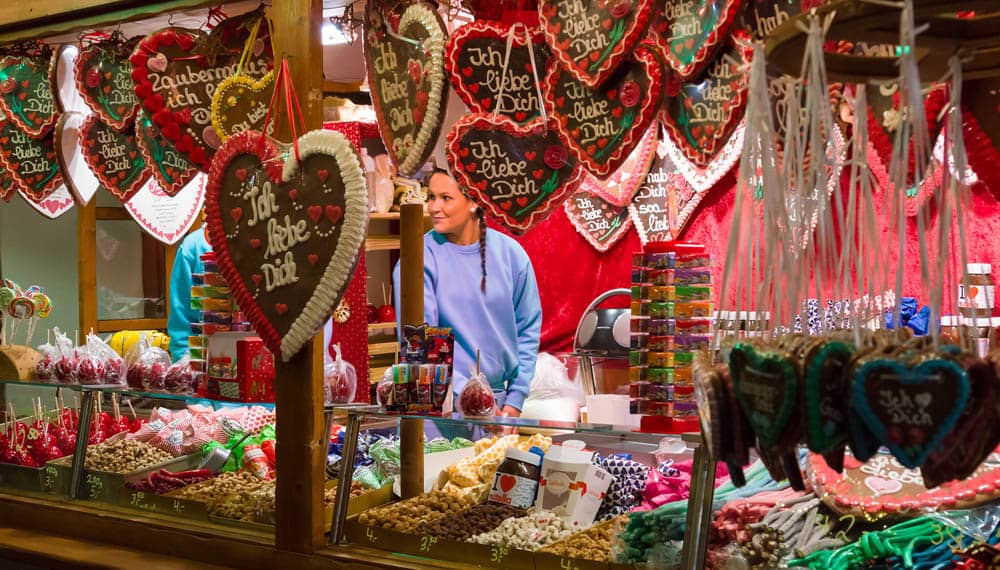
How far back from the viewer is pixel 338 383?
9.92 feet

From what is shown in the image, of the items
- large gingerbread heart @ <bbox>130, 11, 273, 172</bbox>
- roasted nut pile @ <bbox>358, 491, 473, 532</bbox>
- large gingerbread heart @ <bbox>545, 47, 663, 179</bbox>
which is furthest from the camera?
large gingerbread heart @ <bbox>130, 11, 273, 172</bbox>

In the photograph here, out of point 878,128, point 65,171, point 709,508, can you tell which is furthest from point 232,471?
point 878,128

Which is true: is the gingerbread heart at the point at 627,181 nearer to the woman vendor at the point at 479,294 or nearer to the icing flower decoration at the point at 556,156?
the woman vendor at the point at 479,294

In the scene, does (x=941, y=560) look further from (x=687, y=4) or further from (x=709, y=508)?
(x=687, y=4)

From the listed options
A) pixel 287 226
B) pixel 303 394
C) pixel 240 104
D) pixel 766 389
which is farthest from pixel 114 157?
pixel 766 389

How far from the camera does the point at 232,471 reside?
3488mm

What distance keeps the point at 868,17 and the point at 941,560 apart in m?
1.46

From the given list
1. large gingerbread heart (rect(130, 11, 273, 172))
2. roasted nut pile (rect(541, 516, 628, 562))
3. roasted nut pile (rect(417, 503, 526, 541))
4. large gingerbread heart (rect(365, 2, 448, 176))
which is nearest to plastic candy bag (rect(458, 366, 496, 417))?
roasted nut pile (rect(417, 503, 526, 541))

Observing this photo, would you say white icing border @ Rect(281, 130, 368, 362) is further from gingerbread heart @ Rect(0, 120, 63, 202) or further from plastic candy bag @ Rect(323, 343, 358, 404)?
gingerbread heart @ Rect(0, 120, 63, 202)

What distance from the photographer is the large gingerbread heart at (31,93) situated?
3.79m

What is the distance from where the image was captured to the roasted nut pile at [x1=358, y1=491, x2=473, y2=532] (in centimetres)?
284

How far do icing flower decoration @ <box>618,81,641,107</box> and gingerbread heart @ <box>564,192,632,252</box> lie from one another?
4.27 meters

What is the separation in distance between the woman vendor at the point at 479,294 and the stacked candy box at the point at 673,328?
2.27m

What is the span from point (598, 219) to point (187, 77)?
394 cm
